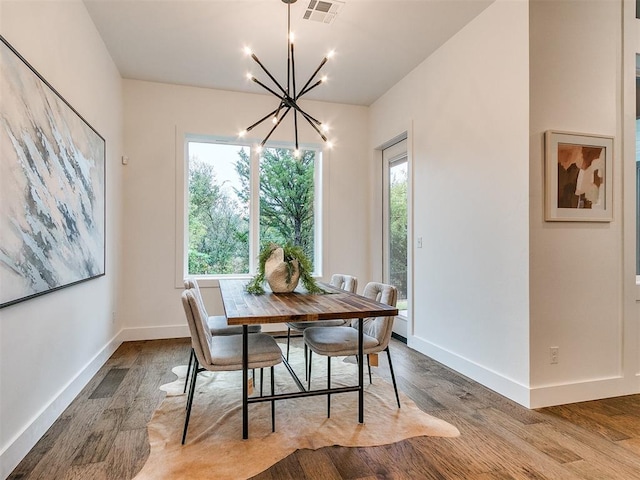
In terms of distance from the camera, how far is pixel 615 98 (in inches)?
103

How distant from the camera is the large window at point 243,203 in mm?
4379

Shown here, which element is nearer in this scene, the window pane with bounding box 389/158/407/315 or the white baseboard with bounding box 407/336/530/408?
the white baseboard with bounding box 407/336/530/408

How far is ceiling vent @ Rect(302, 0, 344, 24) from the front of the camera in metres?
2.69

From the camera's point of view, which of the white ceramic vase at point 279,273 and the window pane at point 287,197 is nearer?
the white ceramic vase at point 279,273

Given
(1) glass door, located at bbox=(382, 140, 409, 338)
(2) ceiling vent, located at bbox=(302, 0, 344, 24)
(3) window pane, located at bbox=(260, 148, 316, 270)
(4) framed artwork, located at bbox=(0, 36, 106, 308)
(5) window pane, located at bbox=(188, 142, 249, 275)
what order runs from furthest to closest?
(3) window pane, located at bbox=(260, 148, 316, 270)
(5) window pane, located at bbox=(188, 142, 249, 275)
(1) glass door, located at bbox=(382, 140, 409, 338)
(2) ceiling vent, located at bbox=(302, 0, 344, 24)
(4) framed artwork, located at bbox=(0, 36, 106, 308)

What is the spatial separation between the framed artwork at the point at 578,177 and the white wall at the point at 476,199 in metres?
0.18

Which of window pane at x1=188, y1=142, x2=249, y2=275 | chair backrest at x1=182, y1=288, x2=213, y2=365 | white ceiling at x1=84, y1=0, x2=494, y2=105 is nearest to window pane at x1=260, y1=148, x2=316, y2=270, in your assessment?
window pane at x1=188, y1=142, x2=249, y2=275

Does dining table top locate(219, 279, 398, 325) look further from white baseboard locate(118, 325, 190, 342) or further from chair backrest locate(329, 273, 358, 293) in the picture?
white baseboard locate(118, 325, 190, 342)

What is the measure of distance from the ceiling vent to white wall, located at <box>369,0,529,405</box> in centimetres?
112

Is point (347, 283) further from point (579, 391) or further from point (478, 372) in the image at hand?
point (579, 391)

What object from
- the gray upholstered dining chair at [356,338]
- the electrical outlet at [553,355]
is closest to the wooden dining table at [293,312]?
the gray upholstered dining chair at [356,338]

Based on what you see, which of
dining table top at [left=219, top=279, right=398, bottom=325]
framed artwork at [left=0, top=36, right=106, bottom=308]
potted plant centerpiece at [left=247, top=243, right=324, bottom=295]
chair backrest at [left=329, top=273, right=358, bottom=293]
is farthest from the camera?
chair backrest at [left=329, top=273, right=358, bottom=293]

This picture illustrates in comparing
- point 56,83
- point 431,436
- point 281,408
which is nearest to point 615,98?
point 431,436

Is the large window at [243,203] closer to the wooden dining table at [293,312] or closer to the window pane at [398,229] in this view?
the window pane at [398,229]
